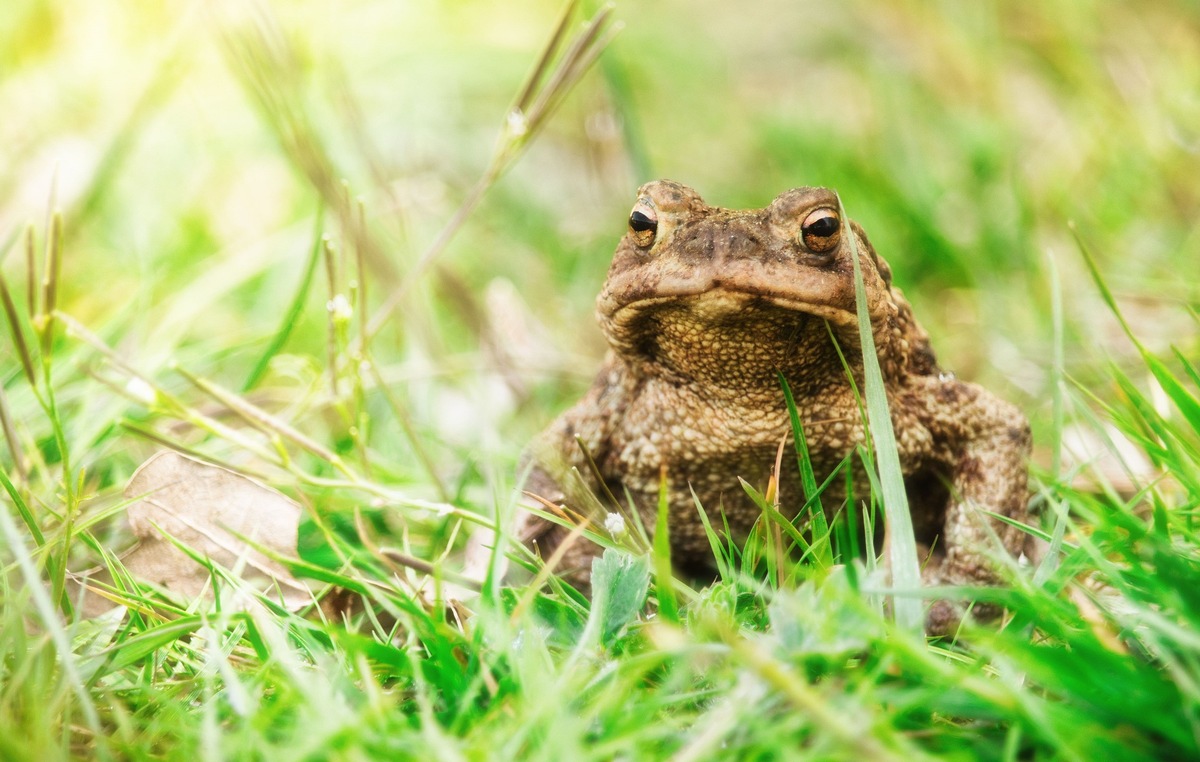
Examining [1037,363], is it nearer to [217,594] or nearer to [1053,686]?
[1053,686]

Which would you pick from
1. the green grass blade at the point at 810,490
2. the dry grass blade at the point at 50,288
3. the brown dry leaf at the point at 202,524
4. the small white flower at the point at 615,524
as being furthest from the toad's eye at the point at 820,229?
the dry grass blade at the point at 50,288

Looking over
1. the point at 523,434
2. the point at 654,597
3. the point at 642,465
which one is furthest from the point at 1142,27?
the point at 654,597

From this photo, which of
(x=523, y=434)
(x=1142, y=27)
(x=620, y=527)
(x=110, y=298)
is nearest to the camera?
(x=620, y=527)

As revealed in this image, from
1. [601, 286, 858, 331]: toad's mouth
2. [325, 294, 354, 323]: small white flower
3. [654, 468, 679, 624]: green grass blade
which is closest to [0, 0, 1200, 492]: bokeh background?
[325, 294, 354, 323]: small white flower

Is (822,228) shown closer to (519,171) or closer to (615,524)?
(615,524)

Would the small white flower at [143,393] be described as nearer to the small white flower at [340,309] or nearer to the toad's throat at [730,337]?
the small white flower at [340,309]

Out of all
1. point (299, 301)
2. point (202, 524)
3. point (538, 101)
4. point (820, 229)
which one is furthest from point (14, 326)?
point (820, 229)

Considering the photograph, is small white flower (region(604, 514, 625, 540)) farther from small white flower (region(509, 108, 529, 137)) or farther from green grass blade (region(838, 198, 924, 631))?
small white flower (region(509, 108, 529, 137))
